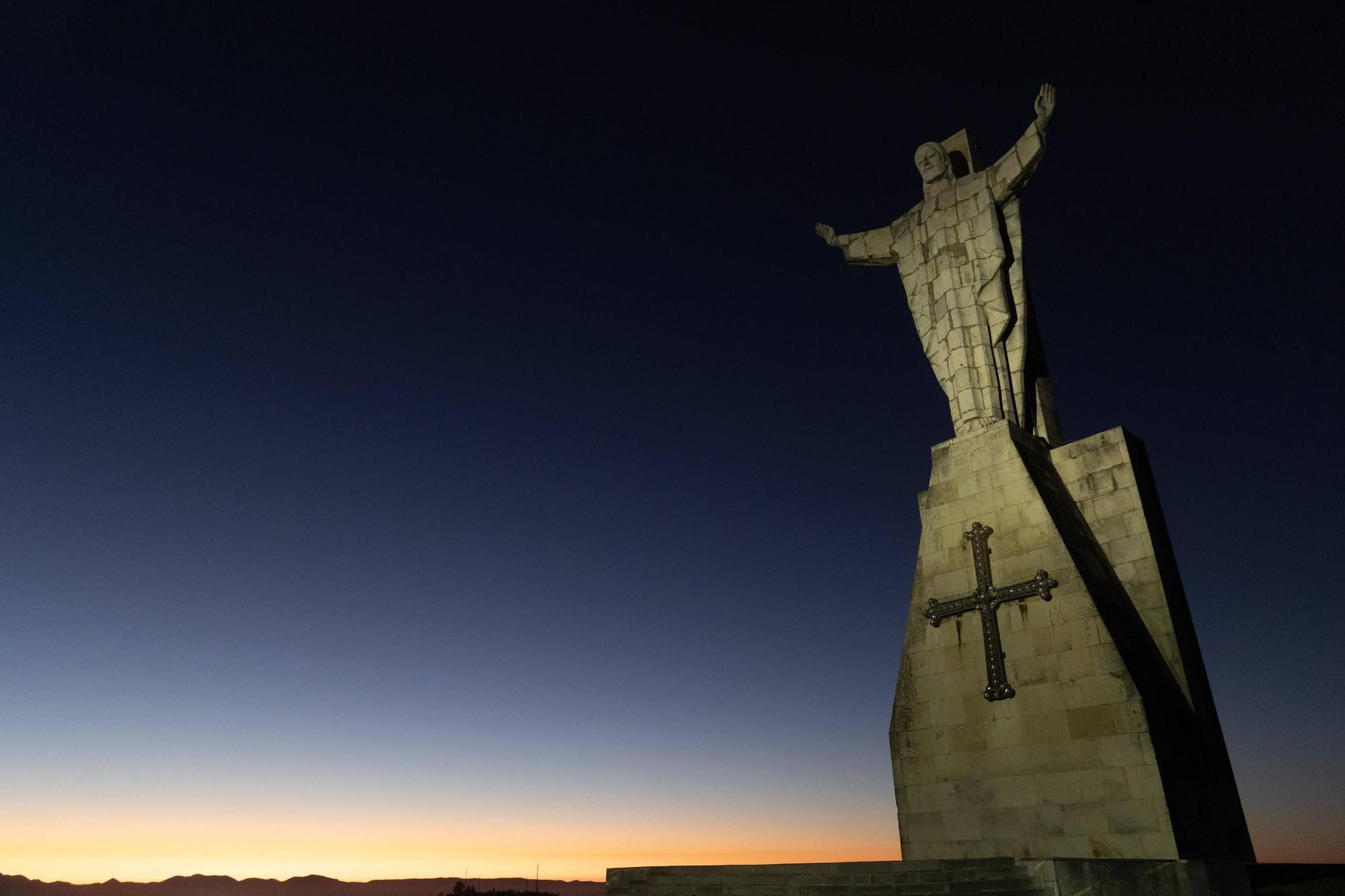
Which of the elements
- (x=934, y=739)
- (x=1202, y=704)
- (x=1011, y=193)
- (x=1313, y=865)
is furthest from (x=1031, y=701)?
(x=1011, y=193)

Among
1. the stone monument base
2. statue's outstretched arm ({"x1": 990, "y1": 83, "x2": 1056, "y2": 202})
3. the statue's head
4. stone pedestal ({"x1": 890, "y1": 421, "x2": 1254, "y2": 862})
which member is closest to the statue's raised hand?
statue's outstretched arm ({"x1": 990, "y1": 83, "x2": 1056, "y2": 202})

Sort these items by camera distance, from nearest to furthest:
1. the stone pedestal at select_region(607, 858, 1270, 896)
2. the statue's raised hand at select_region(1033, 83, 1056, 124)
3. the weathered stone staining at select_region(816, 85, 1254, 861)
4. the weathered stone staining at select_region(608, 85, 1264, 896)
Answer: the stone pedestal at select_region(607, 858, 1270, 896) < the weathered stone staining at select_region(608, 85, 1264, 896) < the weathered stone staining at select_region(816, 85, 1254, 861) < the statue's raised hand at select_region(1033, 83, 1056, 124)

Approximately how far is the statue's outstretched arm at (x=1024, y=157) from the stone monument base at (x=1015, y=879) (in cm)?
1024

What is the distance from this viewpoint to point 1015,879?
8.14 meters

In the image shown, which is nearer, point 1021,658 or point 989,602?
point 1021,658

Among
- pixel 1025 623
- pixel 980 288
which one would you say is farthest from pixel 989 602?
Result: pixel 980 288

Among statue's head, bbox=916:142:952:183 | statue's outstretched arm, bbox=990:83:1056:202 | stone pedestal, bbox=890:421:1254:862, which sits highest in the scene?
statue's head, bbox=916:142:952:183

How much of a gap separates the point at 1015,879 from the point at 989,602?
178 inches

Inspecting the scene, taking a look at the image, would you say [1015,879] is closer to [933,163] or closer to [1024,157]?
[1024,157]

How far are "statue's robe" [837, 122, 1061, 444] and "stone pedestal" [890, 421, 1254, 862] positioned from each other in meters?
0.82

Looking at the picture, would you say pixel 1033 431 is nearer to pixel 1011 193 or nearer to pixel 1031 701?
pixel 1011 193

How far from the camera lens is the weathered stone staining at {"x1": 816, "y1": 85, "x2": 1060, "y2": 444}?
1378 centimetres

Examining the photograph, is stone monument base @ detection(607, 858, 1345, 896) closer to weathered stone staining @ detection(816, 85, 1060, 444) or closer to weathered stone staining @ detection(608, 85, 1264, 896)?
weathered stone staining @ detection(608, 85, 1264, 896)

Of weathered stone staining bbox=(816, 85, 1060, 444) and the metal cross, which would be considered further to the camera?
weathered stone staining bbox=(816, 85, 1060, 444)
